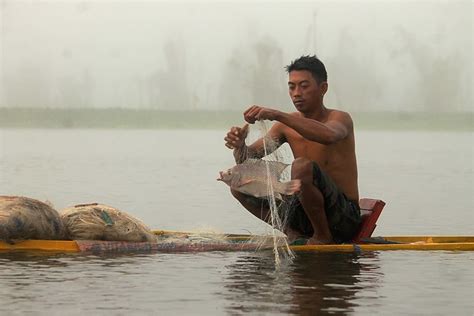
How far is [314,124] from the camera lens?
9133 mm

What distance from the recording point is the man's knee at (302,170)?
9.16 metres

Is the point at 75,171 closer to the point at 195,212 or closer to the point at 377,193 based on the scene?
the point at 377,193

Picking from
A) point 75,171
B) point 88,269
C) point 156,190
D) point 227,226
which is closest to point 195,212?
point 227,226

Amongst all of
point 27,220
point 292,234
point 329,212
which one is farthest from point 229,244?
point 27,220

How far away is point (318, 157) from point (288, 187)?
0.64 meters

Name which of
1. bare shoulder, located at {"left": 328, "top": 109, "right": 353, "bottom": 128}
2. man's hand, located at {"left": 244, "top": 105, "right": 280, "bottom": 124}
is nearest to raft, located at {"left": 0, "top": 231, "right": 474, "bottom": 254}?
bare shoulder, located at {"left": 328, "top": 109, "right": 353, "bottom": 128}

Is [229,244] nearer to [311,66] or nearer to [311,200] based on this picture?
[311,200]

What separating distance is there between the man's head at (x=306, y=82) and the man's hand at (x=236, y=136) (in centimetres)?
53

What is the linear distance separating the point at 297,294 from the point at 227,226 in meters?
6.47

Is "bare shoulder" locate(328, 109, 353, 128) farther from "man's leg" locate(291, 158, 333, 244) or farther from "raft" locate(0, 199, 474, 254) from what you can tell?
"raft" locate(0, 199, 474, 254)

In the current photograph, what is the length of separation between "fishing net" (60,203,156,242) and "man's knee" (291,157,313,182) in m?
1.44

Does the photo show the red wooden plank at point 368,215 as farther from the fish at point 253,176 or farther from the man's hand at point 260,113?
the man's hand at point 260,113

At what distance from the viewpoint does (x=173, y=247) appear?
971cm

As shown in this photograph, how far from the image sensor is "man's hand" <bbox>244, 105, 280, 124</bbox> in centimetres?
879
